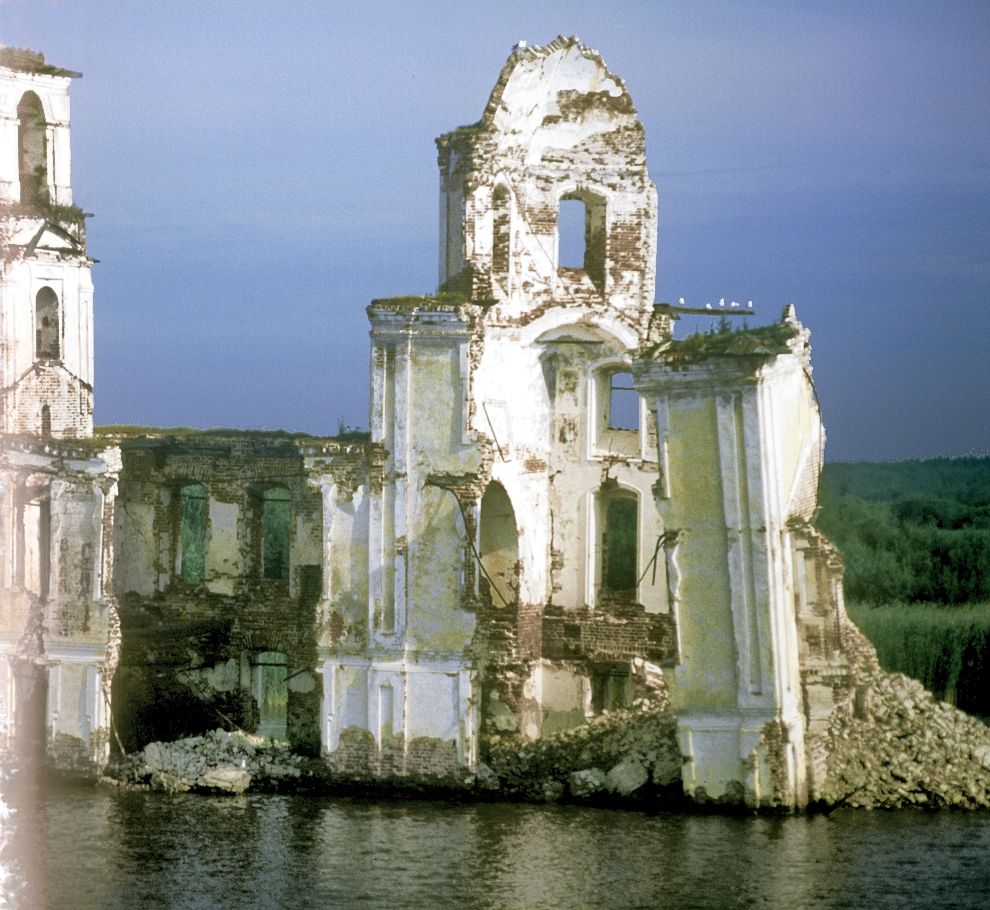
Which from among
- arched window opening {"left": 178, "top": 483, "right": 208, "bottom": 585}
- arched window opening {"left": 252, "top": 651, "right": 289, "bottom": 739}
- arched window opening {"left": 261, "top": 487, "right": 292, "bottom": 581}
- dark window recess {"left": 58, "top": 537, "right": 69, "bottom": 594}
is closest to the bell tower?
dark window recess {"left": 58, "top": 537, "right": 69, "bottom": 594}

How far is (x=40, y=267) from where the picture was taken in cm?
2894

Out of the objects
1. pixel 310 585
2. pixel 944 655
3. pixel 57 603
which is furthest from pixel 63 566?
pixel 944 655

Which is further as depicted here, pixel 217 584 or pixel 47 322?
pixel 217 584

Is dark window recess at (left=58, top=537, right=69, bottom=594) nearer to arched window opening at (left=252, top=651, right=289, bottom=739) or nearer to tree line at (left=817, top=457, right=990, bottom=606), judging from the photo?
arched window opening at (left=252, top=651, right=289, bottom=739)

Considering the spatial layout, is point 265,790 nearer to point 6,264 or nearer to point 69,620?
point 69,620

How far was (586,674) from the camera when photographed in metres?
29.7

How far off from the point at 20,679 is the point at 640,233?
33.1 ft

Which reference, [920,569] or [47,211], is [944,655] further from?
[47,211]

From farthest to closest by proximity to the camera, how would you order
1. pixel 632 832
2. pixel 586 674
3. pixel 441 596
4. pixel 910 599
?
1. pixel 910 599
2. pixel 586 674
3. pixel 441 596
4. pixel 632 832

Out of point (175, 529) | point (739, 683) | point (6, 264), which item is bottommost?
point (739, 683)

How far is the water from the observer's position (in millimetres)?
22016

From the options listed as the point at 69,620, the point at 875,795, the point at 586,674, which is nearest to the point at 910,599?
the point at 586,674

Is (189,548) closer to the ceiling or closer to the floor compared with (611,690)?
closer to the ceiling

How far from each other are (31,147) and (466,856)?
11697 millimetres
